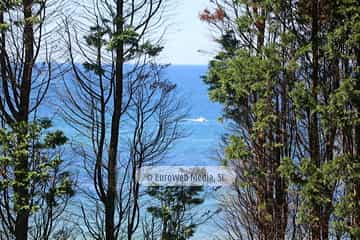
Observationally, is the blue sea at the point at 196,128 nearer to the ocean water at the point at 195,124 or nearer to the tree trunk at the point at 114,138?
the ocean water at the point at 195,124

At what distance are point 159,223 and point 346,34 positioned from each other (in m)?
2.88

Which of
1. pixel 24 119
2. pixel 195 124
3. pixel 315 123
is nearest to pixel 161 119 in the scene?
pixel 195 124

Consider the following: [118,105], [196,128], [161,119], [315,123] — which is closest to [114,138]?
[118,105]

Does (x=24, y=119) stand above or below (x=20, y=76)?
below

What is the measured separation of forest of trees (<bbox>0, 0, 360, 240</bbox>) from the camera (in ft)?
12.6

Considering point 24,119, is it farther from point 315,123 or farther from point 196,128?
point 315,123

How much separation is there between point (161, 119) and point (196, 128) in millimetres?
512

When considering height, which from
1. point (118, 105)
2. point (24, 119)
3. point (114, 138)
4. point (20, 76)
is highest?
point (20, 76)

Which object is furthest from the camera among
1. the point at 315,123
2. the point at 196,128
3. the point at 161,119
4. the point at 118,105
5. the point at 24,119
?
the point at 196,128

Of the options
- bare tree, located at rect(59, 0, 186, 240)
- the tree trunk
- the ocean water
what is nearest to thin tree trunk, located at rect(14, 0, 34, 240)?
bare tree, located at rect(59, 0, 186, 240)

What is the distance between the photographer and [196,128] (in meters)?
5.97

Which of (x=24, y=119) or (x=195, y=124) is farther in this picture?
(x=195, y=124)

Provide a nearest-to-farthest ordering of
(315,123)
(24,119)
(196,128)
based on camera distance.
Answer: (315,123) < (24,119) < (196,128)

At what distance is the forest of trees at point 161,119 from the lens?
3.84m
